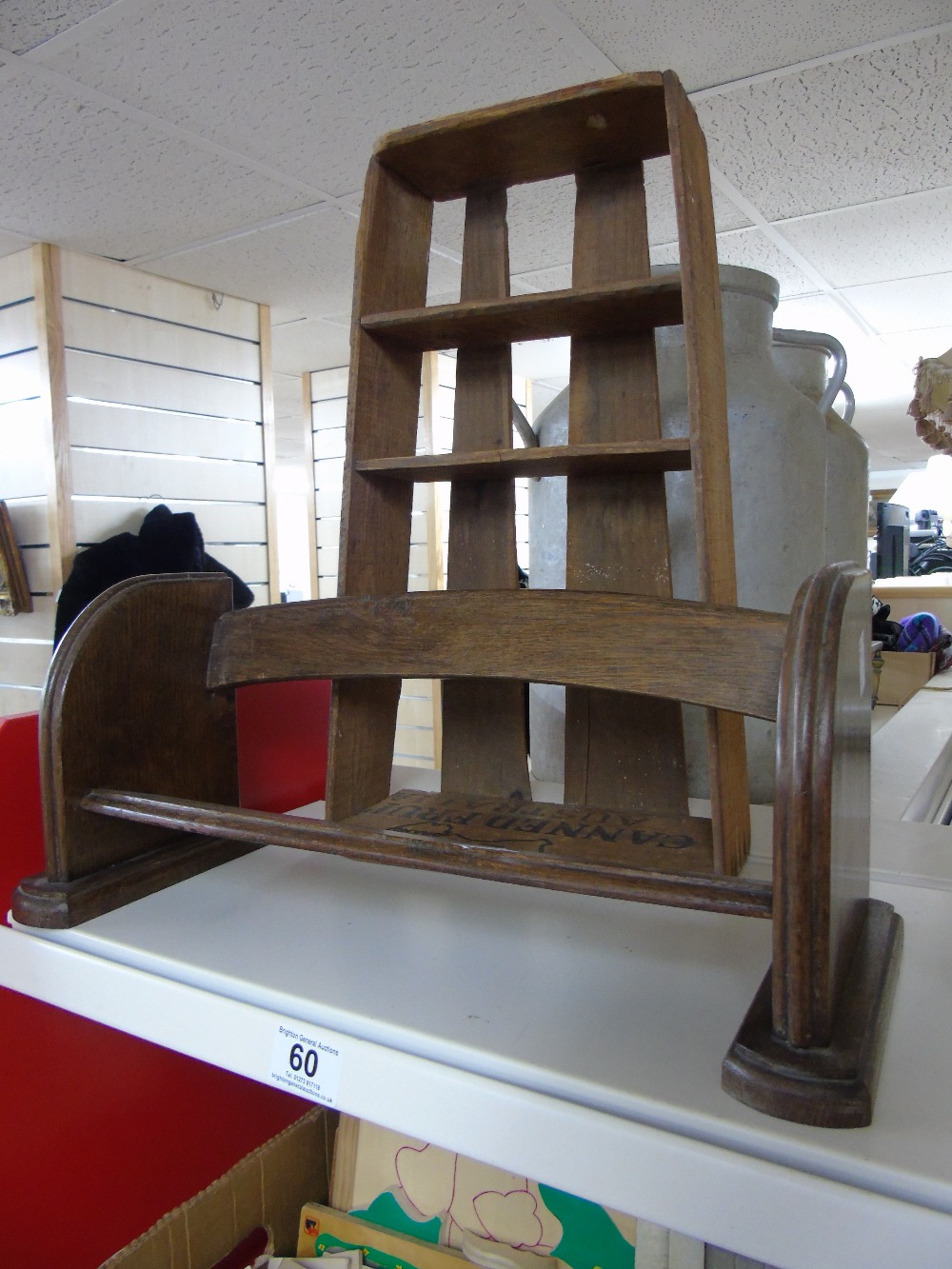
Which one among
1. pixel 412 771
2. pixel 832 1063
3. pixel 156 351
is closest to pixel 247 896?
pixel 412 771

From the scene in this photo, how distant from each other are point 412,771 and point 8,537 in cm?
230

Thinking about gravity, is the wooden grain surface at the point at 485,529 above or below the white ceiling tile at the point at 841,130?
below

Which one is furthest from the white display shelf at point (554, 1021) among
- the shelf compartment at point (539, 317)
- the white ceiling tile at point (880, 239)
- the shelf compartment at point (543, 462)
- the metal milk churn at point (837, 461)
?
the white ceiling tile at point (880, 239)

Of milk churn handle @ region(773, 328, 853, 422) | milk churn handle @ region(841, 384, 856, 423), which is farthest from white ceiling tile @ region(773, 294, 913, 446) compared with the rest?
milk churn handle @ region(773, 328, 853, 422)

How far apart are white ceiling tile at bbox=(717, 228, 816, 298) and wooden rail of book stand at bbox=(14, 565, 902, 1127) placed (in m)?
2.67

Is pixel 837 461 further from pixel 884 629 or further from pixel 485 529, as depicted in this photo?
pixel 884 629

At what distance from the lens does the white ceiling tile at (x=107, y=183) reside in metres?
2.21

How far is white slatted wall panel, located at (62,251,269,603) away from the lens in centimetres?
314

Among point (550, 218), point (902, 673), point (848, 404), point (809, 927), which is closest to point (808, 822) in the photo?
point (809, 927)

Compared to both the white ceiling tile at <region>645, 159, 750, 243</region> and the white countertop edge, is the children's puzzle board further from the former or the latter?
the white ceiling tile at <region>645, 159, 750, 243</region>

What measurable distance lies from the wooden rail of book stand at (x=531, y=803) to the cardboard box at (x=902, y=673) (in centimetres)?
176

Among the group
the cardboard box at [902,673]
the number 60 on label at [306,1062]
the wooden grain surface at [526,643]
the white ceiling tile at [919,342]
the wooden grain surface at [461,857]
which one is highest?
the white ceiling tile at [919,342]

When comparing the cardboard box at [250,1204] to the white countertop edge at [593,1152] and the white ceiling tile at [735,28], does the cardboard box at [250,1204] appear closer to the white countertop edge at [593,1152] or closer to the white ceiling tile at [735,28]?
the white countertop edge at [593,1152]

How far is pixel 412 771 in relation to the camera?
59.2 inches
